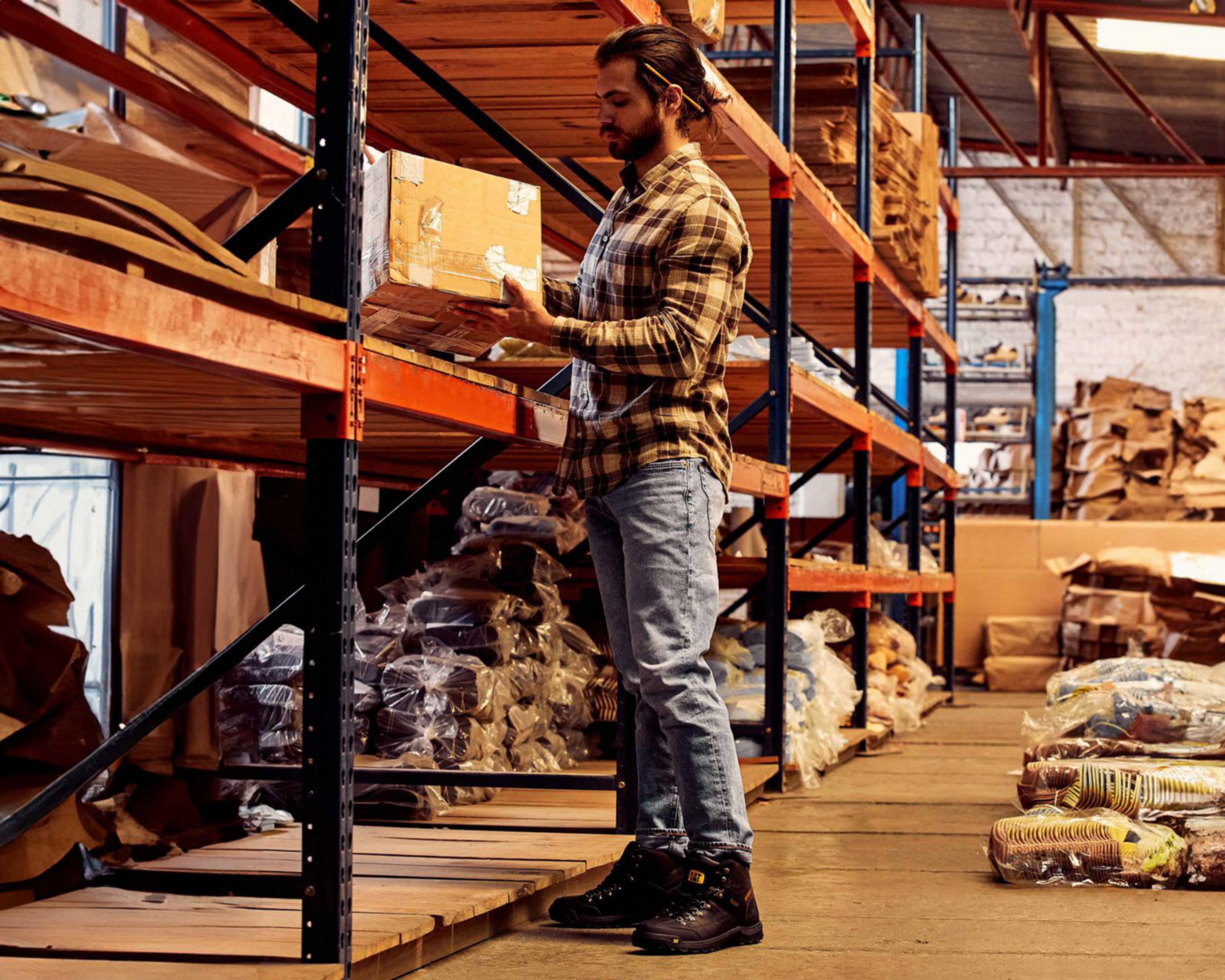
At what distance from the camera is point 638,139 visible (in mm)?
3184

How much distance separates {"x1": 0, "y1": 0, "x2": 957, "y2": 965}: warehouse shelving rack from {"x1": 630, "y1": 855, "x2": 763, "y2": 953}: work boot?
723 mm

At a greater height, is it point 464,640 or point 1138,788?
point 464,640

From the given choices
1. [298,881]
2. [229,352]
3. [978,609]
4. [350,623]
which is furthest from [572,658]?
[978,609]

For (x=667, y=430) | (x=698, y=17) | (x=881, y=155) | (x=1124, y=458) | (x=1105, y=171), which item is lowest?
(x=667, y=430)

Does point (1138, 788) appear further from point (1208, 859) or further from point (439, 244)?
point (439, 244)

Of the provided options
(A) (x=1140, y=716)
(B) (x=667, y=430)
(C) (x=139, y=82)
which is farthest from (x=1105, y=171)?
(B) (x=667, y=430)

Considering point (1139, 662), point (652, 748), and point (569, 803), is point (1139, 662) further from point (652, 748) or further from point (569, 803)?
point (652, 748)

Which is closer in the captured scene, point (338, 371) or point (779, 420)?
point (338, 371)

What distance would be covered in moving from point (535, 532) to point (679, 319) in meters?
2.68

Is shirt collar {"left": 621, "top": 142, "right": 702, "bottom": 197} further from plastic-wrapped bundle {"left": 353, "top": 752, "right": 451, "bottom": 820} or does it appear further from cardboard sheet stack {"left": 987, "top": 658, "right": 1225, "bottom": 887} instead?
cardboard sheet stack {"left": 987, "top": 658, "right": 1225, "bottom": 887}

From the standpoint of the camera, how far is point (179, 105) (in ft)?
15.6

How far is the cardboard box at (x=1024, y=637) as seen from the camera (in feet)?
38.4

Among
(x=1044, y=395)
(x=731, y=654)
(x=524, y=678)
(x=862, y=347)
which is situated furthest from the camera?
(x=1044, y=395)

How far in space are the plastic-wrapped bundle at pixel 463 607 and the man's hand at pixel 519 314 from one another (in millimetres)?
2027
